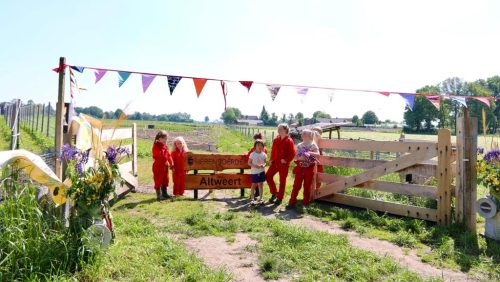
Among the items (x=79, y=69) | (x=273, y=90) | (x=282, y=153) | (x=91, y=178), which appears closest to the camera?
(x=91, y=178)

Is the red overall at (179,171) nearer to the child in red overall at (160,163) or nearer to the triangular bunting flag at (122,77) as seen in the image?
the child in red overall at (160,163)

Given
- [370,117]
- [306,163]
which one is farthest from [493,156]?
[370,117]

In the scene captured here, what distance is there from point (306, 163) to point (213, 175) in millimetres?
2270

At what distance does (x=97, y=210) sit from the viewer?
409 centimetres

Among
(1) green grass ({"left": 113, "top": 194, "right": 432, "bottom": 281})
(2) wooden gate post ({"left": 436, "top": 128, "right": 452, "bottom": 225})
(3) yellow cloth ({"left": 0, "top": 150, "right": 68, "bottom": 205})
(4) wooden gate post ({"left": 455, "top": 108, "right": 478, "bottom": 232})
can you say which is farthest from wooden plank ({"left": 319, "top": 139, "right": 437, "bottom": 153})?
(3) yellow cloth ({"left": 0, "top": 150, "right": 68, "bottom": 205})

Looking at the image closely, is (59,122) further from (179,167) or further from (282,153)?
(282,153)

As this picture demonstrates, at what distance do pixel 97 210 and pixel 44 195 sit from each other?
2.21 ft

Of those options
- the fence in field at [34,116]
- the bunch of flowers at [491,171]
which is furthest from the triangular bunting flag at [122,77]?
the fence in field at [34,116]

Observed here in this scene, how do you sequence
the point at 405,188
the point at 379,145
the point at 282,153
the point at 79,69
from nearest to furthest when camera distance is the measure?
the point at 79,69 → the point at 405,188 → the point at 379,145 → the point at 282,153

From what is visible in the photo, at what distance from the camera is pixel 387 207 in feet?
22.6

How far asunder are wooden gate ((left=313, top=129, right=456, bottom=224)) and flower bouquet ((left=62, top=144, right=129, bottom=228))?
4723 mm

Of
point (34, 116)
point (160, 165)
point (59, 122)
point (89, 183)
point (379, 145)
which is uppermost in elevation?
point (34, 116)

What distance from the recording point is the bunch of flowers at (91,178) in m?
3.99

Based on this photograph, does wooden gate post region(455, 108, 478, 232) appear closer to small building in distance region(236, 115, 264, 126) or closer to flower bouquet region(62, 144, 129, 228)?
flower bouquet region(62, 144, 129, 228)
